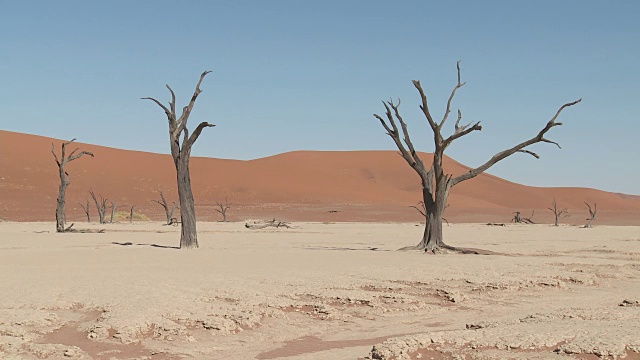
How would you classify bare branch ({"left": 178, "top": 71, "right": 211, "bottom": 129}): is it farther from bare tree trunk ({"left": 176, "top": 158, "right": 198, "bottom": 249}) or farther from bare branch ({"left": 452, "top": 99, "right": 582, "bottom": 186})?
bare branch ({"left": 452, "top": 99, "right": 582, "bottom": 186})

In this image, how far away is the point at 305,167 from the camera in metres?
113

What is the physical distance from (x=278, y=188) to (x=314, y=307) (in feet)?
261

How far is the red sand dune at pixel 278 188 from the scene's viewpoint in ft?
194

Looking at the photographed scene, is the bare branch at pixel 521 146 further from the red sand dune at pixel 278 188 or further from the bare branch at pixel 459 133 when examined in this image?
the red sand dune at pixel 278 188

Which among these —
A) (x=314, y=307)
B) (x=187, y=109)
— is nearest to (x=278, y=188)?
(x=187, y=109)

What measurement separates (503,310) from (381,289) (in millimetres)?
2037

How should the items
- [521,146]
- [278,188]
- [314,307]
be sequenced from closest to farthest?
[314,307]
[521,146]
[278,188]

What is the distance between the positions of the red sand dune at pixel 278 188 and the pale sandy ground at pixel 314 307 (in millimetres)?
39334

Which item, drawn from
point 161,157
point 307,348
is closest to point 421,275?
point 307,348

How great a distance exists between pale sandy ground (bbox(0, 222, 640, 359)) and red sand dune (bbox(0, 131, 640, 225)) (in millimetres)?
39334

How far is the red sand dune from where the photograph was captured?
5925 cm

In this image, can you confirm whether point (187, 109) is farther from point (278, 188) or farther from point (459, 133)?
point (278, 188)

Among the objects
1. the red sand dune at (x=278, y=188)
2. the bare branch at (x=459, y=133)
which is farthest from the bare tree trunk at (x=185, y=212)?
the red sand dune at (x=278, y=188)

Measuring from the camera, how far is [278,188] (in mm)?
88562
